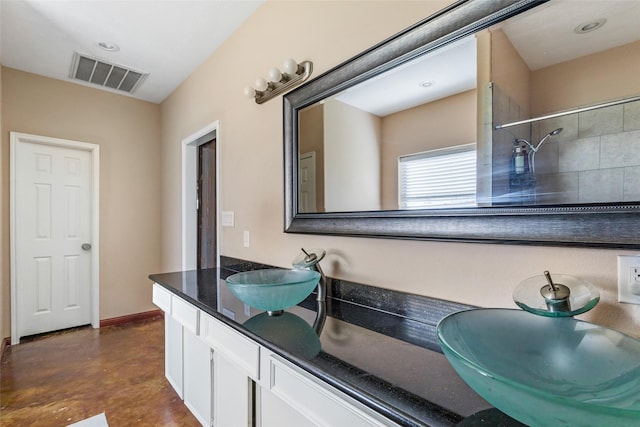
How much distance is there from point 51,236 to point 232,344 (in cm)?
302

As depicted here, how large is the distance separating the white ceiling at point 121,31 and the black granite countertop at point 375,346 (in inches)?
73.2

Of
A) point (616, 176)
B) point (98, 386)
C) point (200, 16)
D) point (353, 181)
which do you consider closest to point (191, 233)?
point (98, 386)

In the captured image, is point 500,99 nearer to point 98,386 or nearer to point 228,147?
point 228,147

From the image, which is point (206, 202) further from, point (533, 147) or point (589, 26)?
point (589, 26)

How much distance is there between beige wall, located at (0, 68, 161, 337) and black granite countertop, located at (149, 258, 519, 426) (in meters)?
2.38

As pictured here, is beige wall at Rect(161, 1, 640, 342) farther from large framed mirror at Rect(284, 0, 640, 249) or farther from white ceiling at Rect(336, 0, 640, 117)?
white ceiling at Rect(336, 0, 640, 117)

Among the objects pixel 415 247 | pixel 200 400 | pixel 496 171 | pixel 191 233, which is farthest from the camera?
pixel 191 233

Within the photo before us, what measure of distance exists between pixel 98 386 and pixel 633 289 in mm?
2935

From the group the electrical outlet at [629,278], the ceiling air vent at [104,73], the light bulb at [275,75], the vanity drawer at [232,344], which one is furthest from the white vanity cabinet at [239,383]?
the ceiling air vent at [104,73]

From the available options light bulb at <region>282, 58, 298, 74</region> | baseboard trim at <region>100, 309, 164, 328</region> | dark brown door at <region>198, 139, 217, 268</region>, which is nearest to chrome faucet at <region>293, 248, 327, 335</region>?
light bulb at <region>282, 58, 298, 74</region>

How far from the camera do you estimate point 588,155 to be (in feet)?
2.68

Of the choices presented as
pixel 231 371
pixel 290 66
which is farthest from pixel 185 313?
pixel 290 66

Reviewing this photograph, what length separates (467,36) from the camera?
3.41 feet

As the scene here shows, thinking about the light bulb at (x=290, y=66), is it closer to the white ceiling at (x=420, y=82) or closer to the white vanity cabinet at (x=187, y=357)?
the white ceiling at (x=420, y=82)
